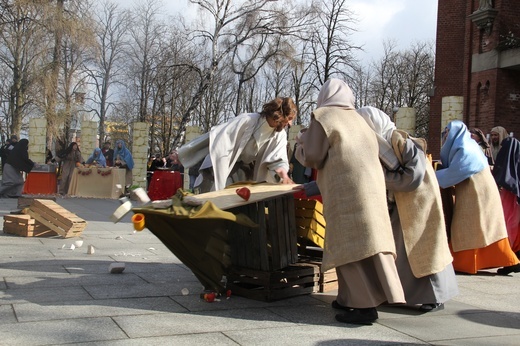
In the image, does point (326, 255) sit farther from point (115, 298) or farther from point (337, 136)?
point (115, 298)

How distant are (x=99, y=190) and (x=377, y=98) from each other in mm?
34075

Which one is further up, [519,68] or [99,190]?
[519,68]

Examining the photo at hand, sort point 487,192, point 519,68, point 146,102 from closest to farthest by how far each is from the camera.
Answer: point 487,192, point 519,68, point 146,102

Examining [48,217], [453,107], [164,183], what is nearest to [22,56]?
[164,183]

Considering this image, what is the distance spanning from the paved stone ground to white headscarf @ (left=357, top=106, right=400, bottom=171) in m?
1.25

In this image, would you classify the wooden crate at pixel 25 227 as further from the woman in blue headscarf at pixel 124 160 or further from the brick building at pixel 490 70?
the brick building at pixel 490 70

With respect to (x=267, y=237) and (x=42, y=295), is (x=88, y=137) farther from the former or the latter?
(x=267, y=237)

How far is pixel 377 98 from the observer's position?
168 feet

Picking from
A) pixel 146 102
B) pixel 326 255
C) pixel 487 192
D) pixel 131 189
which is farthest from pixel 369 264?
pixel 146 102

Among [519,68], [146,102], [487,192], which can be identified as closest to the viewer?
[487,192]

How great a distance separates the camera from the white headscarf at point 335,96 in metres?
5.22

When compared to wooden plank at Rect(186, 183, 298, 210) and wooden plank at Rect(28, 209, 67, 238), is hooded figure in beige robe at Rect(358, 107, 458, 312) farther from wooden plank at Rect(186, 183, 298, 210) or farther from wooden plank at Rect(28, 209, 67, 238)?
wooden plank at Rect(28, 209, 67, 238)

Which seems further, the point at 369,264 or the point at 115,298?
the point at 115,298

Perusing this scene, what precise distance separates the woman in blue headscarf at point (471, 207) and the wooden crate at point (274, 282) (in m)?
2.25
